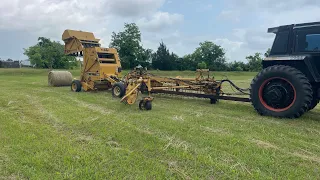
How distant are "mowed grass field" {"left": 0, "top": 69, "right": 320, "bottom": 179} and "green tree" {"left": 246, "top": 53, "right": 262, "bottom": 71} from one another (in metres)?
40.9

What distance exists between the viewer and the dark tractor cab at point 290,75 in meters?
5.80

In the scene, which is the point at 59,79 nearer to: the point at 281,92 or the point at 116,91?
the point at 116,91

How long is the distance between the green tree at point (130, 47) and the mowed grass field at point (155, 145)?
34.8 meters

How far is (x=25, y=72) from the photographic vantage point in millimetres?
29859

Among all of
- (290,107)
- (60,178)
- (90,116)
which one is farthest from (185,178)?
(290,107)

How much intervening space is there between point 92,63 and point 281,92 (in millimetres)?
7652

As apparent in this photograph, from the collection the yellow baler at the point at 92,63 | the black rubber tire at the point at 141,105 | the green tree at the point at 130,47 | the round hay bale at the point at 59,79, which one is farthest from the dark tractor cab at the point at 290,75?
the green tree at the point at 130,47

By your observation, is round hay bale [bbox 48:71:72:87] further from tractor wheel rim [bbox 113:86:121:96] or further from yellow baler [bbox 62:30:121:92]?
tractor wheel rim [bbox 113:86:121:96]

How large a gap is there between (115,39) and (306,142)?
42457 mm

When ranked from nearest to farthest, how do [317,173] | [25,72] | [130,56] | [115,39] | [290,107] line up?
[317,173], [290,107], [25,72], [130,56], [115,39]

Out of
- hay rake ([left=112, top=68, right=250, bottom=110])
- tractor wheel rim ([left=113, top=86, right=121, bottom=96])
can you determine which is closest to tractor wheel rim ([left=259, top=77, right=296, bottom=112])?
hay rake ([left=112, top=68, right=250, bottom=110])

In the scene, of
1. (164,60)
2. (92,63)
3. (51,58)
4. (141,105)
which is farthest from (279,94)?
(51,58)

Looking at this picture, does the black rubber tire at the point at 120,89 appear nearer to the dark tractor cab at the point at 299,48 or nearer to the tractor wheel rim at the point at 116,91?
the tractor wheel rim at the point at 116,91

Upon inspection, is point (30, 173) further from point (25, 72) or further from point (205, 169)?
point (25, 72)
